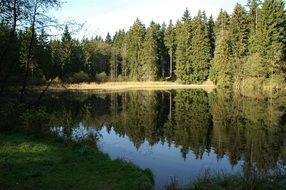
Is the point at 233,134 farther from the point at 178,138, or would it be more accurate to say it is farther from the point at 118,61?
the point at 118,61

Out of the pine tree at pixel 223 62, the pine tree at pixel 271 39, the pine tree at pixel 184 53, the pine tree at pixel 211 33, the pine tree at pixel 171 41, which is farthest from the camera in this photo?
the pine tree at pixel 171 41

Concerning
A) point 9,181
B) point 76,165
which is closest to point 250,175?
point 76,165

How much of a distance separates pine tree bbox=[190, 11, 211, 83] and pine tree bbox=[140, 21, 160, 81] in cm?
810

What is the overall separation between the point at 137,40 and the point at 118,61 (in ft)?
31.3

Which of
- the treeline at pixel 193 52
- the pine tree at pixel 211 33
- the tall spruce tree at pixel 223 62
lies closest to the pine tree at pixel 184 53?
the treeline at pixel 193 52

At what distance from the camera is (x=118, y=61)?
90.7 meters

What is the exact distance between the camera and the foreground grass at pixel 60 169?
9227 mm

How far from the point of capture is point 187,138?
19188 mm

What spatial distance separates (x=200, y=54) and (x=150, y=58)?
10.6 m

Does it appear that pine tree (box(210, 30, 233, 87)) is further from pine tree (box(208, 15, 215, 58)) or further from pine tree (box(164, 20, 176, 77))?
pine tree (box(164, 20, 176, 77))

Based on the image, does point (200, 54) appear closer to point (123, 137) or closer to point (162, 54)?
point (162, 54)

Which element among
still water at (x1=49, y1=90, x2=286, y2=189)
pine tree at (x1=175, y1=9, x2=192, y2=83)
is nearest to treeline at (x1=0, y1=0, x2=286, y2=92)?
pine tree at (x1=175, y1=9, x2=192, y2=83)

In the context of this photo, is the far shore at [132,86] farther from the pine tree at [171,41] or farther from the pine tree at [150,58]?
the pine tree at [171,41]

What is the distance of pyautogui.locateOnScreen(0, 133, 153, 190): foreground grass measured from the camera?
923 cm
